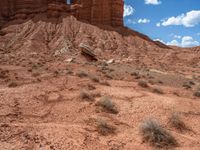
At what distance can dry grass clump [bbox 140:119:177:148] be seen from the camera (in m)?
8.96

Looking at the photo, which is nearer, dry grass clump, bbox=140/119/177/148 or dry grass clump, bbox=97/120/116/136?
dry grass clump, bbox=140/119/177/148

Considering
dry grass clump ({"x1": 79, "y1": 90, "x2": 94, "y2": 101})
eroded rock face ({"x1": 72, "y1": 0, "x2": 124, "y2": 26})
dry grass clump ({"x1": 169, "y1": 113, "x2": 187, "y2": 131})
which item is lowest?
dry grass clump ({"x1": 169, "y1": 113, "x2": 187, "y2": 131})

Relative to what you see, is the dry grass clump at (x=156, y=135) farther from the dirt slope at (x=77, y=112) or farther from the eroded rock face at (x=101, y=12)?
the eroded rock face at (x=101, y=12)

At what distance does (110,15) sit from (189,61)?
56.6ft

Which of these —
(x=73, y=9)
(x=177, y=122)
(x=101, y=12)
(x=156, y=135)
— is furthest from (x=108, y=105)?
(x=101, y=12)

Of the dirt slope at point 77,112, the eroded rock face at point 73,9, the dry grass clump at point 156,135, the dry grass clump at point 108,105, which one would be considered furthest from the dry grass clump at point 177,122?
the eroded rock face at point 73,9

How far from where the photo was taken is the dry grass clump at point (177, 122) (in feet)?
34.4

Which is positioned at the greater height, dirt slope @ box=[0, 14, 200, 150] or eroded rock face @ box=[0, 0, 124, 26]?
eroded rock face @ box=[0, 0, 124, 26]

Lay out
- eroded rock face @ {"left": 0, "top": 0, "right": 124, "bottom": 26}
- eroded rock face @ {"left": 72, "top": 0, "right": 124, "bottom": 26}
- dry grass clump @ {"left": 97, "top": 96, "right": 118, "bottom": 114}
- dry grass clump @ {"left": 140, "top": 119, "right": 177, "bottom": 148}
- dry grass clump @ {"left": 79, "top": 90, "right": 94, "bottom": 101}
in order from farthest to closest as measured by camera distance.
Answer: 1. eroded rock face @ {"left": 72, "top": 0, "right": 124, "bottom": 26}
2. eroded rock face @ {"left": 0, "top": 0, "right": 124, "bottom": 26}
3. dry grass clump @ {"left": 79, "top": 90, "right": 94, "bottom": 101}
4. dry grass clump @ {"left": 97, "top": 96, "right": 118, "bottom": 114}
5. dry grass clump @ {"left": 140, "top": 119, "right": 177, "bottom": 148}

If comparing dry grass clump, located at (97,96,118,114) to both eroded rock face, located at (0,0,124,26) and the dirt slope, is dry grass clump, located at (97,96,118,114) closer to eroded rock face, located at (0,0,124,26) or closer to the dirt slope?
the dirt slope

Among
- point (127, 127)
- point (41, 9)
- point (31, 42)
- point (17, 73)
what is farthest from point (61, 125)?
point (41, 9)

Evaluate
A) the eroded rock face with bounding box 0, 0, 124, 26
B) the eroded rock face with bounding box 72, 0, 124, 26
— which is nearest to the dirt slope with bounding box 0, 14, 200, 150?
the eroded rock face with bounding box 0, 0, 124, 26

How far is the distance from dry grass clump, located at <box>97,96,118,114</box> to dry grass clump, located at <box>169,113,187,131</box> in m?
1.90

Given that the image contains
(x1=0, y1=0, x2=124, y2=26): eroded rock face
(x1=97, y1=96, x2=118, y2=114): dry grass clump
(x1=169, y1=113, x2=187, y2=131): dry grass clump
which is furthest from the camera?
(x1=0, y1=0, x2=124, y2=26): eroded rock face
